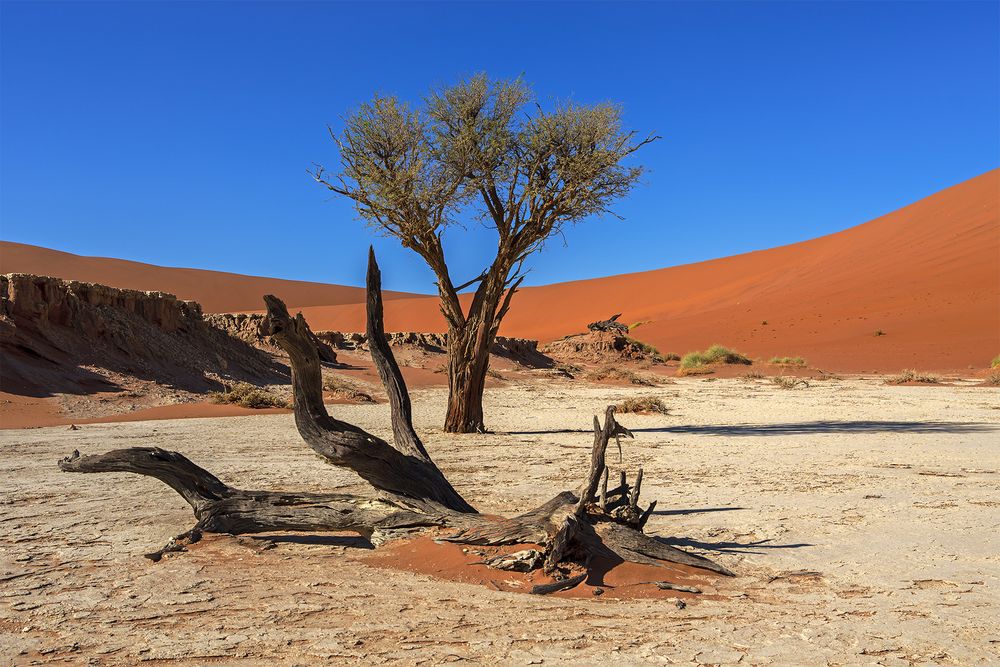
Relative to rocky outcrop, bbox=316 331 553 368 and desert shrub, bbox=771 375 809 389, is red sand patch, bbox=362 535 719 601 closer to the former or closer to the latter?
desert shrub, bbox=771 375 809 389

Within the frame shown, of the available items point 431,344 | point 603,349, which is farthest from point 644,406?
point 603,349

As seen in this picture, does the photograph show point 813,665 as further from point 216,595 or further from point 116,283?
point 116,283

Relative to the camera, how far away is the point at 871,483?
299 inches

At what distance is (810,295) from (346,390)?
4308cm

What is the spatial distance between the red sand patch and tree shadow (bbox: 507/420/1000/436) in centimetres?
810

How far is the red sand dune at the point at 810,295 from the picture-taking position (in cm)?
3712

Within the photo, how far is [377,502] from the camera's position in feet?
17.7

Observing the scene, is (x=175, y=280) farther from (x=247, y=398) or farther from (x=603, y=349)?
(x=247, y=398)

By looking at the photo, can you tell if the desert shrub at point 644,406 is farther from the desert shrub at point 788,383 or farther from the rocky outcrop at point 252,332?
the rocky outcrop at point 252,332

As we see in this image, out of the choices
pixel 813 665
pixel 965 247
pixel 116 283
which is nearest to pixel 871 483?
pixel 813 665

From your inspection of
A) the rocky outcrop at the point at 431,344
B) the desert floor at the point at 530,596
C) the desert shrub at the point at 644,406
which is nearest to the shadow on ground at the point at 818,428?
the desert floor at the point at 530,596

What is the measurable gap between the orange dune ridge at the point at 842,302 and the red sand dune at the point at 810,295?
15cm

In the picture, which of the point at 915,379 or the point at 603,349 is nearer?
the point at 915,379

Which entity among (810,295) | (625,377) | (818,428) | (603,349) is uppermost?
(810,295)
